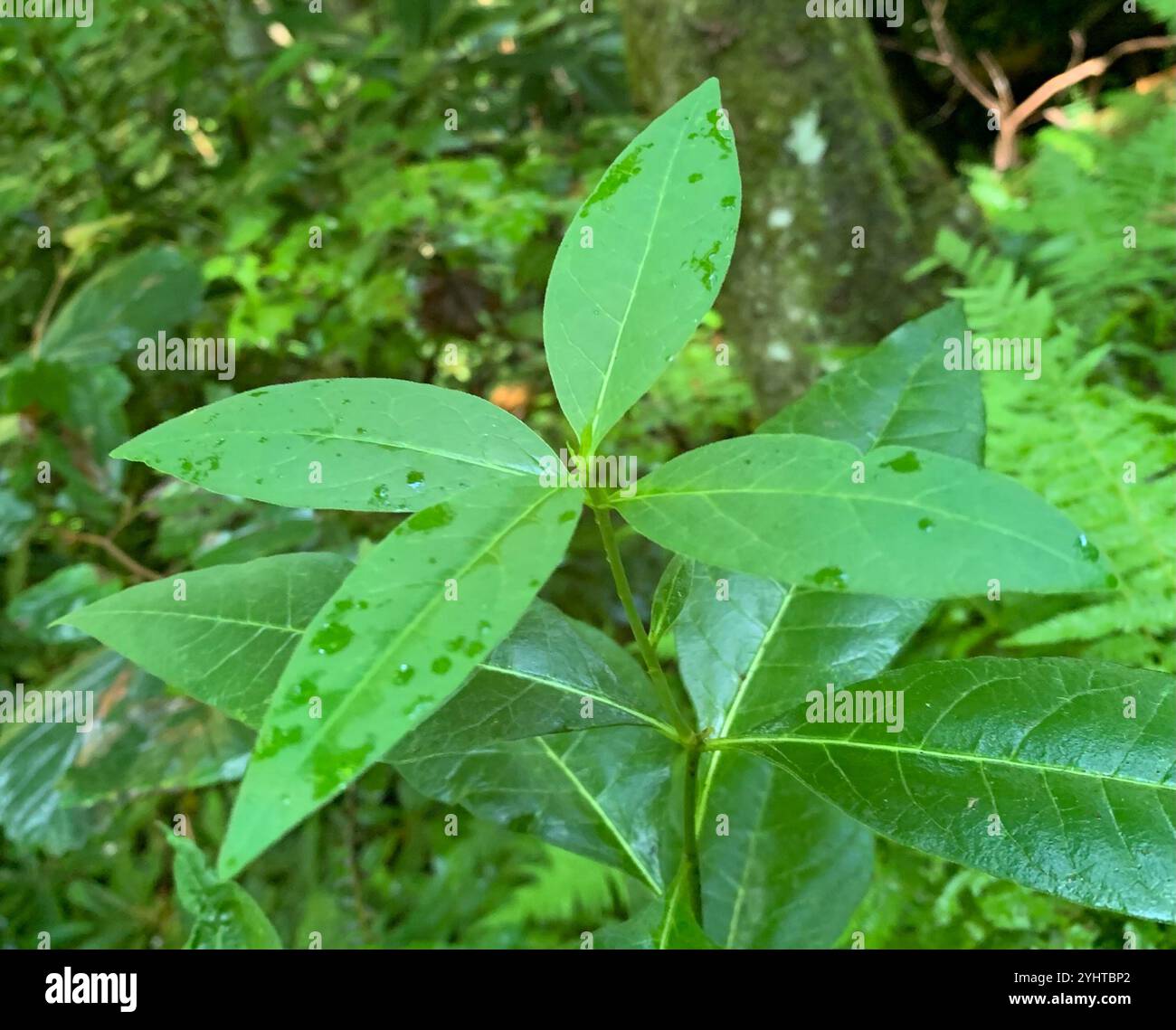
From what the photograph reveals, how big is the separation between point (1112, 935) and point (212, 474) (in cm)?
117

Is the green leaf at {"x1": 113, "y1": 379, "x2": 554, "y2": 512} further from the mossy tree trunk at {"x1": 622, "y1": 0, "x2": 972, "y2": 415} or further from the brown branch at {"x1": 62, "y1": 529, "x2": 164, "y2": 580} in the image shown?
the mossy tree trunk at {"x1": 622, "y1": 0, "x2": 972, "y2": 415}

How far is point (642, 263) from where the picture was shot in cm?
45

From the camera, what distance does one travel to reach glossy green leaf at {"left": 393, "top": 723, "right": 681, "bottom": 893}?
633mm

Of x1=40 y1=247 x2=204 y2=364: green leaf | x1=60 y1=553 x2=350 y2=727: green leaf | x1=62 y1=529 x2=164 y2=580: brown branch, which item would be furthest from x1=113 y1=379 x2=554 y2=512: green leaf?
x1=40 y1=247 x2=204 y2=364: green leaf

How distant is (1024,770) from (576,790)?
1.12ft

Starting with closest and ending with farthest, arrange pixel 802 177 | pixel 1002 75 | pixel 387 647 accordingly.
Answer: pixel 387 647 → pixel 802 177 → pixel 1002 75

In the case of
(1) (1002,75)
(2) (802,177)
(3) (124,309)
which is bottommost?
(3) (124,309)

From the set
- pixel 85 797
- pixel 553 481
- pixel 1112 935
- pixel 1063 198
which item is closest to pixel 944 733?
pixel 553 481

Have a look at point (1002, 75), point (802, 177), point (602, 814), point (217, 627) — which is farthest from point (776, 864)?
point (1002, 75)

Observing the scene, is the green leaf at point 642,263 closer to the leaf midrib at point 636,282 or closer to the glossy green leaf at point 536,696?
the leaf midrib at point 636,282

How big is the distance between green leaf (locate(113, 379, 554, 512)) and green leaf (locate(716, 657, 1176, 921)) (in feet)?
0.83

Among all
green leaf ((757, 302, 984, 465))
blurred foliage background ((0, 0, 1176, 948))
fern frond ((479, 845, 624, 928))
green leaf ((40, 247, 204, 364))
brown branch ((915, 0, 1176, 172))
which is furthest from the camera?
brown branch ((915, 0, 1176, 172))

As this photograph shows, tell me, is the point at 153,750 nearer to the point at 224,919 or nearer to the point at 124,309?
the point at 224,919

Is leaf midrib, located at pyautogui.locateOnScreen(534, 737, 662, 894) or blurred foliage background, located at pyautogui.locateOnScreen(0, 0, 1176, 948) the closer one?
leaf midrib, located at pyautogui.locateOnScreen(534, 737, 662, 894)
